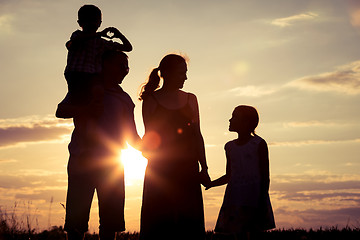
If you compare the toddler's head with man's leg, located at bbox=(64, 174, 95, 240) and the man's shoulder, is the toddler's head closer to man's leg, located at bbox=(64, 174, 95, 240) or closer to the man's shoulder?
the man's shoulder

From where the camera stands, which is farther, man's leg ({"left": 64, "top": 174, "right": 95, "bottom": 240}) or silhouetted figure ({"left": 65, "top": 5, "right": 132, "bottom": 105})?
silhouetted figure ({"left": 65, "top": 5, "right": 132, "bottom": 105})

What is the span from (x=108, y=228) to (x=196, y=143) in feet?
4.92

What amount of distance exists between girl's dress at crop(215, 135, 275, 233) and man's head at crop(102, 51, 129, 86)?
8.37 feet

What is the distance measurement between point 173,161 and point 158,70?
4.02 feet

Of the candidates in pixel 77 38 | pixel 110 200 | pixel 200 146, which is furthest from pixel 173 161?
pixel 77 38

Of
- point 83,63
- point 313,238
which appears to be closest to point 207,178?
point 83,63

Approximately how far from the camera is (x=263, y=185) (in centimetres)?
743

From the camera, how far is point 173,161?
6012 millimetres

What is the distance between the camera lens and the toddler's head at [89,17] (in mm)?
6996

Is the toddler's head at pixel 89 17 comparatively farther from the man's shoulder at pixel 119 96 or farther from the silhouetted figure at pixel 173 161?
the silhouetted figure at pixel 173 161

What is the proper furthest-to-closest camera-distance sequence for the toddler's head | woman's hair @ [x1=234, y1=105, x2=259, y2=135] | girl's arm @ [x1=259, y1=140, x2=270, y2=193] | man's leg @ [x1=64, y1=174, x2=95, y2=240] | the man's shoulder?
woman's hair @ [x1=234, y1=105, x2=259, y2=135], girl's arm @ [x1=259, y1=140, x2=270, y2=193], the toddler's head, the man's shoulder, man's leg @ [x1=64, y1=174, x2=95, y2=240]

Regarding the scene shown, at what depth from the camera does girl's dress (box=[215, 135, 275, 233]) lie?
7438mm

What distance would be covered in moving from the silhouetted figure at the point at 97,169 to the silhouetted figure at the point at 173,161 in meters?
0.36

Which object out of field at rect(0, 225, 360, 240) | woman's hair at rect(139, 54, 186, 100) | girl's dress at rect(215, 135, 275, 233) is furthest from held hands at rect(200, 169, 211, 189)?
field at rect(0, 225, 360, 240)
